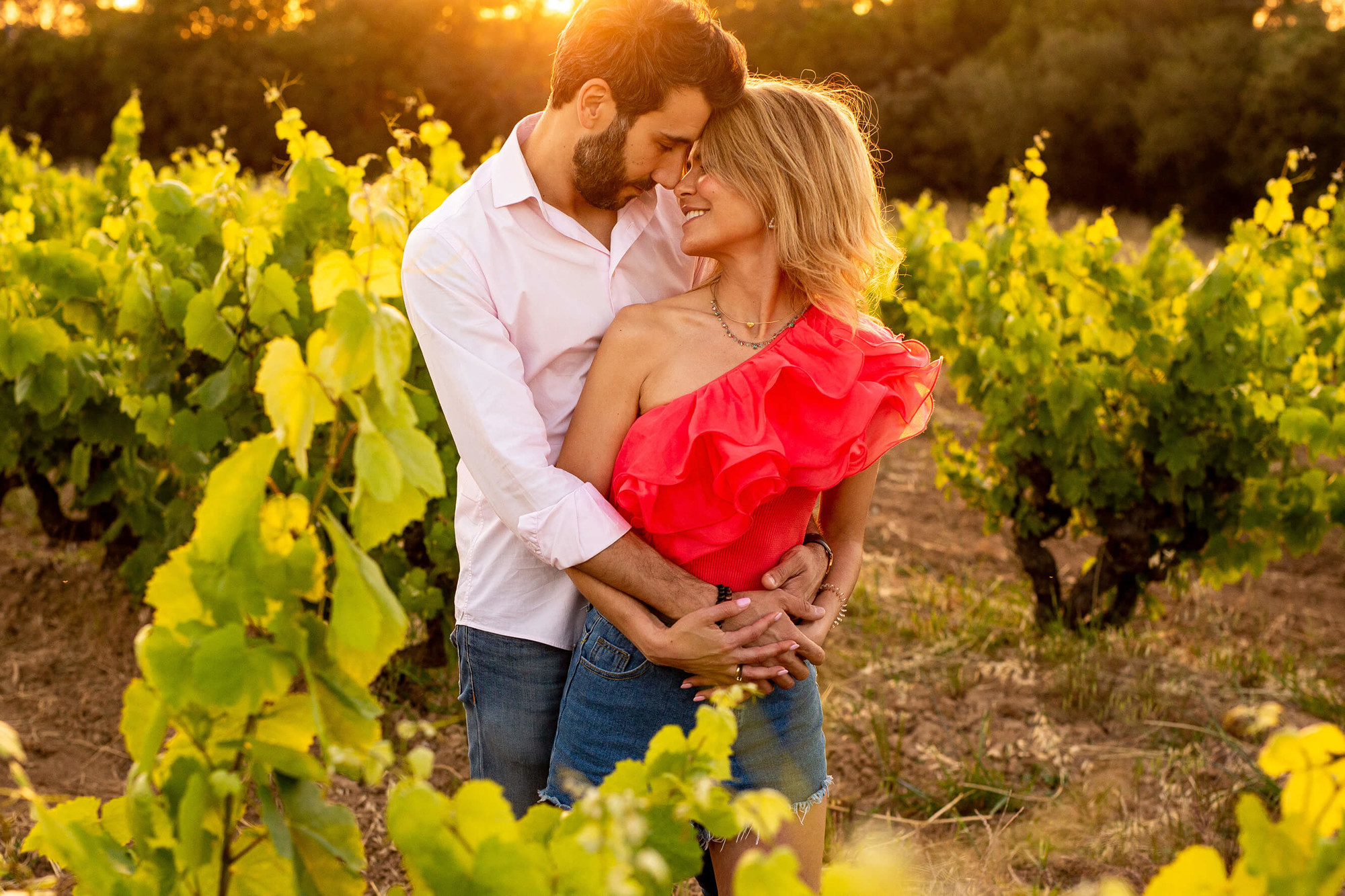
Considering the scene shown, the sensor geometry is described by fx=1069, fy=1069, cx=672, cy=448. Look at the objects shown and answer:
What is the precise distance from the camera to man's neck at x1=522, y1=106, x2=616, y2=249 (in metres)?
2.01

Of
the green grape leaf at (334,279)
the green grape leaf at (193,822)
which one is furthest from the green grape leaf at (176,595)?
the green grape leaf at (334,279)

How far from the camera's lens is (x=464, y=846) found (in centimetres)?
86

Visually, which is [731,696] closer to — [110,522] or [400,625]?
[400,625]

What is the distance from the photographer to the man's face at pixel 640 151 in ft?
6.27

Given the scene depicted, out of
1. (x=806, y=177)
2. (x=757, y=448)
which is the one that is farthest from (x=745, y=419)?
(x=806, y=177)

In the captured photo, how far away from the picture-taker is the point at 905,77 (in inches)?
1031

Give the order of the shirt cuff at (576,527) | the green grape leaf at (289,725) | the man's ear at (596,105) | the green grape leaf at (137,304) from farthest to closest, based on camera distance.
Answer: the green grape leaf at (137,304), the man's ear at (596,105), the shirt cuff at (576,527), the green grape leaf at (289,725)

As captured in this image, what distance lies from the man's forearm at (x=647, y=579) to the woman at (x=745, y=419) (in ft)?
0.09

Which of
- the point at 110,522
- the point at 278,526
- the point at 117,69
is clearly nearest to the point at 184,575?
the point at 278,526

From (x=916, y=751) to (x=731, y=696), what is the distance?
8.67ft

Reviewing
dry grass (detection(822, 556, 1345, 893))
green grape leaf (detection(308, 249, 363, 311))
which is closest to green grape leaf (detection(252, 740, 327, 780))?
green grape leaf (detection(308, 249, 363, 311))

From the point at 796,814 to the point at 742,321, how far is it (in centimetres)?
85

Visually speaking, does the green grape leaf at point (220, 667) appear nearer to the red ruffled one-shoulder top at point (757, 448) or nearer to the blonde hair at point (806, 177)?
the red ruffled one-shoulder top at point (757, 448)

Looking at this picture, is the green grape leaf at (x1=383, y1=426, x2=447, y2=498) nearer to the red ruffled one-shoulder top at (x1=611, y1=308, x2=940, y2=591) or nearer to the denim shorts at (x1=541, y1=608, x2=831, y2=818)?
the red ruffled one-shoulder top at (x1=611, y1=308, x2=940, y2=591)
